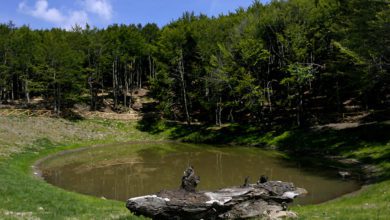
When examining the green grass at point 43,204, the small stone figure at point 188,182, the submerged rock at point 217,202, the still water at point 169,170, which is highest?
the small stone figure at point 188,182

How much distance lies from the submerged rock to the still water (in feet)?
35.7

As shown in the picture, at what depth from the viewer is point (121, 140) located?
6681 centimetres

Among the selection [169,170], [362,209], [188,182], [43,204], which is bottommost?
[169,170]

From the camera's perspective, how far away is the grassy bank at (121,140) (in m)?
21.2

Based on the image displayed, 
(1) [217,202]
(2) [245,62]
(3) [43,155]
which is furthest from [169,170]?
(2) [245,62]

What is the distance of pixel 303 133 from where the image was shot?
5816 cm

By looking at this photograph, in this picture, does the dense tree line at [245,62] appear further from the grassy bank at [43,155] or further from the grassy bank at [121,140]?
the grassy bank at [43,155]

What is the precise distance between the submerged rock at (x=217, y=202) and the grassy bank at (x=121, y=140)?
158 centimetres

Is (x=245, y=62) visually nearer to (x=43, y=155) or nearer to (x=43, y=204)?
(x=43, y=155)

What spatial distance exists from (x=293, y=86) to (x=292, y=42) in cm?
670

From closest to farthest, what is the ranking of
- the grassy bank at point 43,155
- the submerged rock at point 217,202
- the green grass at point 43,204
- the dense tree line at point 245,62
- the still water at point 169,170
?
1. the submerged rock at point 217,202
2. the green grass at point 43,204
3. the grassy bank at point 43,155
4. the still water at point 169,170
5. the dense tree line at point 245,62

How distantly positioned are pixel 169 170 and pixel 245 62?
103ft

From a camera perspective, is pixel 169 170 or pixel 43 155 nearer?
pixel 169 170

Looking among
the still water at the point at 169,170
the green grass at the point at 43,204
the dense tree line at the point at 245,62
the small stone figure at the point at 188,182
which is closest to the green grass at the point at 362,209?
the still water at the point at 169,170
